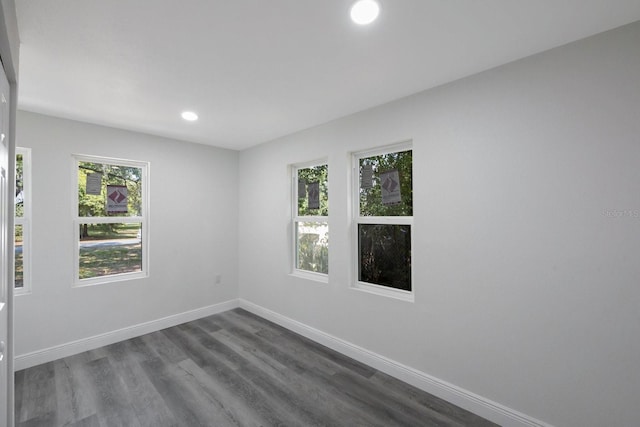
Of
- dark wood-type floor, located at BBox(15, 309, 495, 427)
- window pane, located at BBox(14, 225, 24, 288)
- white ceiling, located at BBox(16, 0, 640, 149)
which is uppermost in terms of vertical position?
white ceiling, located at BBox(16, 0, 640, 149)

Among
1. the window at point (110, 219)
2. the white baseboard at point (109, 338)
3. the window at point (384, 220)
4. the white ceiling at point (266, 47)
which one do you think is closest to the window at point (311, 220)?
the window at point (384, 220)

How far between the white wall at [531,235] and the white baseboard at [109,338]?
2399 mm

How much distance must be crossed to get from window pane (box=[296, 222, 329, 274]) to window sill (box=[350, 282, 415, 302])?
53 centimetres

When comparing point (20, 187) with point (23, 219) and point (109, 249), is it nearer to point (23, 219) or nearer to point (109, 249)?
point (23, 219)

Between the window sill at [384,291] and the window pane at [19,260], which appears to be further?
the window pane at [19,260]

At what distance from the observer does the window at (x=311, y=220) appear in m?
3.38

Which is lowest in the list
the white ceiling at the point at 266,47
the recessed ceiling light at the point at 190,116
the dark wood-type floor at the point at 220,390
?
the dark wood-type floor at the point at 220,390

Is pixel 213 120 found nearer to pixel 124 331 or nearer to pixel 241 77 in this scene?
pixel 241 77

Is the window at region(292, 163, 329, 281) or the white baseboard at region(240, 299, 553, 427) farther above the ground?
the window at region(292, 163, 329, 281)

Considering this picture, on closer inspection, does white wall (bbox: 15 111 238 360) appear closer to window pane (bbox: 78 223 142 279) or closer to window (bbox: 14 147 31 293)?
window (bbox: 14 147 31 293)

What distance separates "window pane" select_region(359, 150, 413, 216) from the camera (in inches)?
103

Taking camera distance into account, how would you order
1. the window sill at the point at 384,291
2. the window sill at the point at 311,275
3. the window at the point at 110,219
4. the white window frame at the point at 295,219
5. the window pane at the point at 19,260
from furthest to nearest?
1. the white window frame at the point at 295,219
2. the window sill at the point at 311,275
3. the window at the point at 110,219
4. the window pane at the point at 19,260
5. the window sill at the point at 384,291

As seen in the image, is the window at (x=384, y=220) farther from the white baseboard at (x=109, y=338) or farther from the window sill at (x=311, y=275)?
the white baseboard at (x=109, y=338)

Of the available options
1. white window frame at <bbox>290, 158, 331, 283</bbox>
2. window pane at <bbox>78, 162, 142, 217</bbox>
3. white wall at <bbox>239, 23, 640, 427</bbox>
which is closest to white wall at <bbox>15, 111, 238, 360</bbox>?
window pane at <bbox>78, 162, 142, 217</bbox>
